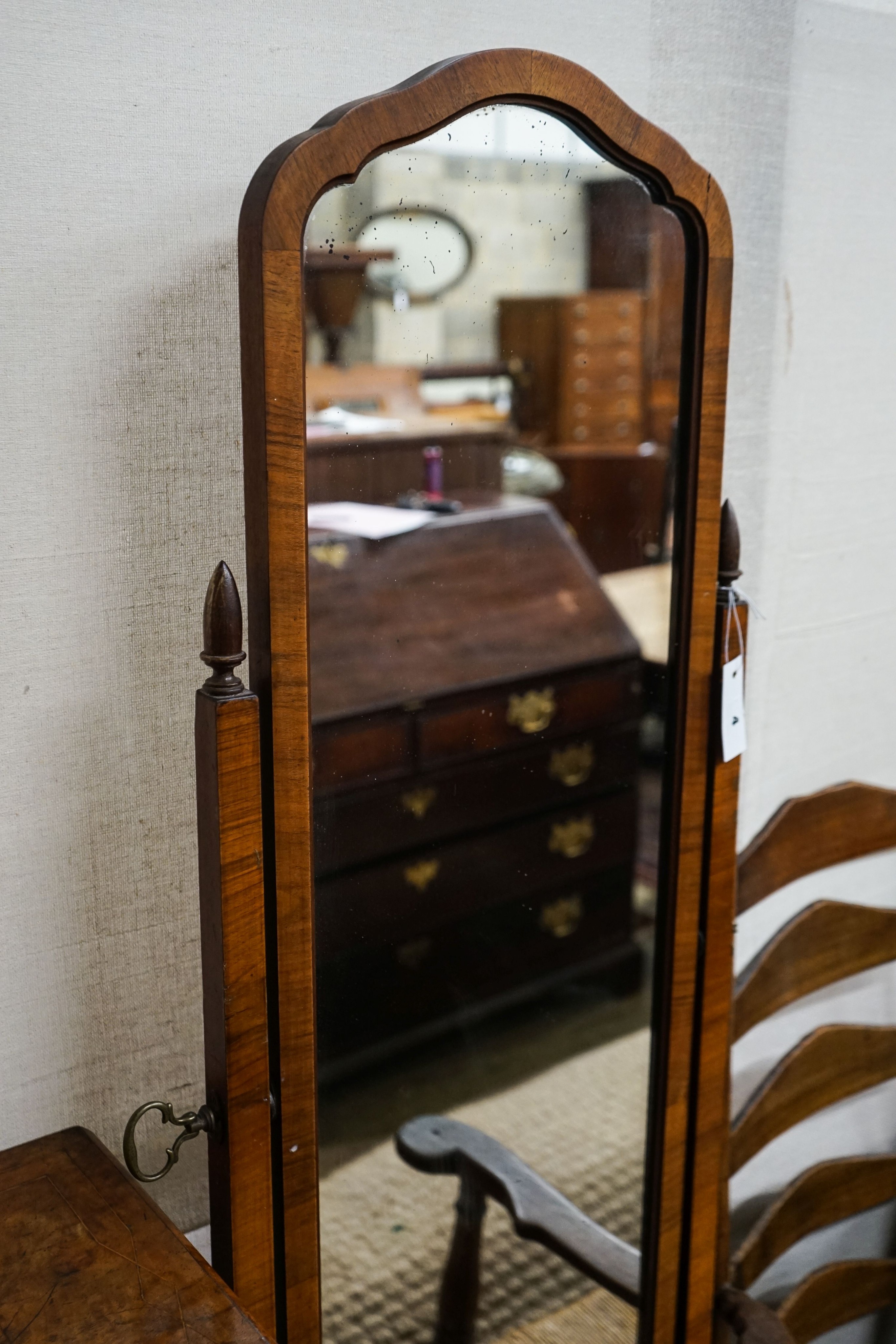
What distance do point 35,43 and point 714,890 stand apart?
2.41 feet

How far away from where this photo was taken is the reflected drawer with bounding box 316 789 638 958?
2.57 feet

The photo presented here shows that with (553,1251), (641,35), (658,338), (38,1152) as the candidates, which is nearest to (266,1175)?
(38,1152)

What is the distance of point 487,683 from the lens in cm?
93

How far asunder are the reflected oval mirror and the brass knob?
0.52 meters

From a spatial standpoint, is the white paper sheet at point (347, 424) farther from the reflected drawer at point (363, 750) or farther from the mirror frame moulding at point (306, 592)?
the reflected drawer at point (363, 750)

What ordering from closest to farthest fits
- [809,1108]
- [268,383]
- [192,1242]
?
[268,383] → [192,1242] → [809,1108]

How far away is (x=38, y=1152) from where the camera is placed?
74cm

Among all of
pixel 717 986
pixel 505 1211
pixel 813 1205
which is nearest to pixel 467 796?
pixel 717 986

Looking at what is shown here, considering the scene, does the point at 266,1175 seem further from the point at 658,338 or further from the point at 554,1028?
the point at 658,338

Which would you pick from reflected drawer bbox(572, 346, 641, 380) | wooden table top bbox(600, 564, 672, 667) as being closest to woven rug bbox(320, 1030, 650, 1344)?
wooden table top bbox(600, 564, 672, 667)

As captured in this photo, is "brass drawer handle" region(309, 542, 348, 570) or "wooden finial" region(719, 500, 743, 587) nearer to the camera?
"brass drawer handle" region(309, 542, 348, 570)

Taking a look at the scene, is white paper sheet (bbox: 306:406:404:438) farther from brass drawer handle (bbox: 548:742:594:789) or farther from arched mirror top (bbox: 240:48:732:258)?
brass drawer handle (bbox: 548:742:594:789)

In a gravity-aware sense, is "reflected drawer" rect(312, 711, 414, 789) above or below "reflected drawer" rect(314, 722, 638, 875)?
above

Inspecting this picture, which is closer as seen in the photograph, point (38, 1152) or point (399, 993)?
point (38, 1152)
